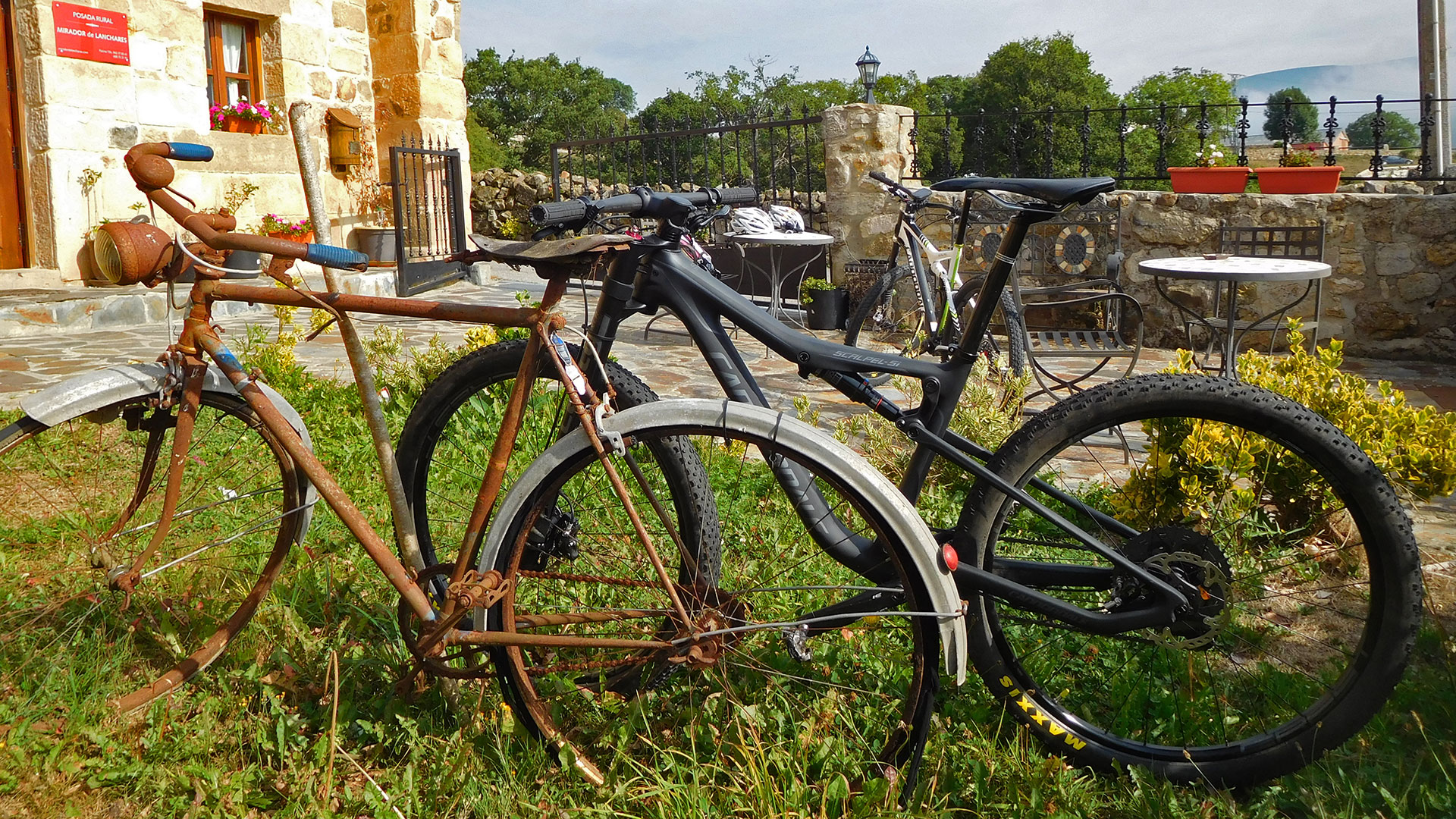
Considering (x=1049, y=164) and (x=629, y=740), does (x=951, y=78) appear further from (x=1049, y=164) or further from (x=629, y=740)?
(x=629, y=740)

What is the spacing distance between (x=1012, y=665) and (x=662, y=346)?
5.21 m

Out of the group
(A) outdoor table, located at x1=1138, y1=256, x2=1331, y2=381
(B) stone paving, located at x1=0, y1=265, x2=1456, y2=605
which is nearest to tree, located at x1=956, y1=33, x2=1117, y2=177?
(B) stone paving, located at x1=0, y1=265, x2=1456, y2=605

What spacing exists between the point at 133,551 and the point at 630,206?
1360 mm

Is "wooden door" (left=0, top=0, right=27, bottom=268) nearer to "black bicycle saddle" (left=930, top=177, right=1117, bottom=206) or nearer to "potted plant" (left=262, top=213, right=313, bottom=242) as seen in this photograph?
"potted plant" (left=262, top=213, right=313, bottom=242)

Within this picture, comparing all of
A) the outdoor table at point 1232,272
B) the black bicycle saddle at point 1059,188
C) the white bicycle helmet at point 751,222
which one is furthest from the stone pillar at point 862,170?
the black bicycle saddle at point 1059,188

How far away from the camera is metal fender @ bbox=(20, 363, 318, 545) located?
→ 6.51 ft

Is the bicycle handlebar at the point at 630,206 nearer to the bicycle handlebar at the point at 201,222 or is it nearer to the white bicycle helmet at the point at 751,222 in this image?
the bicycle handlebar at the point at 201,222

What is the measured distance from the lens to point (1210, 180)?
719 cm

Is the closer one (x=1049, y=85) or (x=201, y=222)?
(x=201, y=222)

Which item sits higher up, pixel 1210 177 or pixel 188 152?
pixel 1210 177

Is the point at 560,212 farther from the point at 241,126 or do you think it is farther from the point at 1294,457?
the point at 241,126

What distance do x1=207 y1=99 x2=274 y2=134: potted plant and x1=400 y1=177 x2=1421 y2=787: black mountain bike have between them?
8.92 meters

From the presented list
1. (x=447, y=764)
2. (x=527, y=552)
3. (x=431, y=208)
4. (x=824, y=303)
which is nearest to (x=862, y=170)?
(x=824, y=303)

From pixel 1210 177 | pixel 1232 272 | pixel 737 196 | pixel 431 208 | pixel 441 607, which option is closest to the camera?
pixel 441 607
